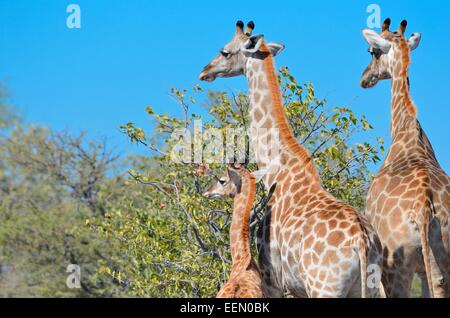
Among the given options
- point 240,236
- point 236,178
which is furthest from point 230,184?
point 240,236

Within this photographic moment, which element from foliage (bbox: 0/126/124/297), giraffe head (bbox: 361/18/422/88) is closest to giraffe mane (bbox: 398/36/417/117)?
giraffe head (bbox: 361/18/422/88)

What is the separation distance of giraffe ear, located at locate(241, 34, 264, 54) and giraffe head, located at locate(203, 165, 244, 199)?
149 centimetres

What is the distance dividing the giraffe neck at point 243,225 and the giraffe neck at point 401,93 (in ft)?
7.42

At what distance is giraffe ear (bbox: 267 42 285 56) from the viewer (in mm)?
11055

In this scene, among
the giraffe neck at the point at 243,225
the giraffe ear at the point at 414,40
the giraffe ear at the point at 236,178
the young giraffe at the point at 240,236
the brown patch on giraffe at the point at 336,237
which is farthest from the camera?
the giraffe ear at the point at 414,40

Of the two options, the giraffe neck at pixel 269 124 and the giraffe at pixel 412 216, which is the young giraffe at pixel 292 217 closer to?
the giraffe neck at pixel 269 124

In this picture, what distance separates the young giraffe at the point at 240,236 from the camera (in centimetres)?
828

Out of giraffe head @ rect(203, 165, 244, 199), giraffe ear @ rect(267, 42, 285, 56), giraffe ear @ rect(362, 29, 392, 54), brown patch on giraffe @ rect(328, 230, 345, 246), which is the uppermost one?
giraffe ear @ rect(362, 29, 392, 54)

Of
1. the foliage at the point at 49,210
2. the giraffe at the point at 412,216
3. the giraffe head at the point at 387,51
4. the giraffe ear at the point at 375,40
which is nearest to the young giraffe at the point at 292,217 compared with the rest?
the giraffe at the point at 412,216

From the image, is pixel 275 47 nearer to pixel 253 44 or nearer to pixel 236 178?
pixel 253 44

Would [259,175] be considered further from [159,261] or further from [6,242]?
[6,242]

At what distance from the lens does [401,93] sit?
11234 mm

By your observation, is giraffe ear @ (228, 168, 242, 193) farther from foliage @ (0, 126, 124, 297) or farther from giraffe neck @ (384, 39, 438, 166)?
foliage @ (0, 126, 124, 297)

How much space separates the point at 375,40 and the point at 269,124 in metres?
1.96
